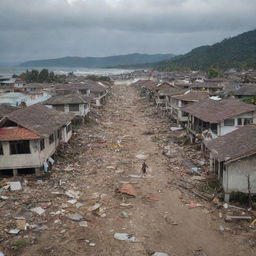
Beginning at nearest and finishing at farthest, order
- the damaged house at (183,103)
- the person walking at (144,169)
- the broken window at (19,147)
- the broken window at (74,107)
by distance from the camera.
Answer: the broken window at (19,147) → the person walking at (144,169) → the damaged house at (183,103) → the broken window at (74,107)

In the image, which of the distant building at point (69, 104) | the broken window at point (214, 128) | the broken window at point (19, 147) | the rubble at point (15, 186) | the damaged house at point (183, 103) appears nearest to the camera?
the rubble at point (15, 186)

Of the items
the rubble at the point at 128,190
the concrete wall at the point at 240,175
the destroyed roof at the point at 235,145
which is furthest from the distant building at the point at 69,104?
the concrete wall at the point at 240,175

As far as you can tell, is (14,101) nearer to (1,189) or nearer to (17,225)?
(1,189)

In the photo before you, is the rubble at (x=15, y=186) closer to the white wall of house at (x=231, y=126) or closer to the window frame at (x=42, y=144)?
the window frame at (x=42, y=144)

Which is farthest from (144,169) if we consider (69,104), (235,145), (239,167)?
(69,104)

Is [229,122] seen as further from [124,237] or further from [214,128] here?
[124,237]

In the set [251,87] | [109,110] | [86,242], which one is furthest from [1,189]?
[251,87]
